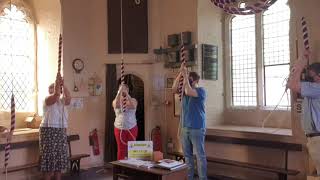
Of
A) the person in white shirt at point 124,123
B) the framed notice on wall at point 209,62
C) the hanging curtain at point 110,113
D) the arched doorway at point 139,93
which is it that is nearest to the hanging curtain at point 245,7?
the person in white shirt at point 124,123

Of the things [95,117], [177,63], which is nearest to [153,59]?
[177,63]

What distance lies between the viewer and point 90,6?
20.5 feet

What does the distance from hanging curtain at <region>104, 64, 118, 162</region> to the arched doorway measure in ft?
1.07

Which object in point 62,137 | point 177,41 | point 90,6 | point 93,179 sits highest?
point 90,6

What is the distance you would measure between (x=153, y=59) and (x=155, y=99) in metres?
0.67

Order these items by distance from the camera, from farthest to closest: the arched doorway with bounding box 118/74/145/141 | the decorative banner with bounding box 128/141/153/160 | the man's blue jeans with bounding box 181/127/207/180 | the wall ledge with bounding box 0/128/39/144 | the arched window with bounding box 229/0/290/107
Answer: the arched doorway with bounding box 118/74/145/141, the arched window with bounding box 229/0/290/107, the wall ledge with bounding box 0/128/39/144, the man's blue jeans with bounding box 181/127/207/180, the decorative banner with bounding box 128/141/153/160

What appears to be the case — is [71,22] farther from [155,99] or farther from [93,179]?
[93,179]

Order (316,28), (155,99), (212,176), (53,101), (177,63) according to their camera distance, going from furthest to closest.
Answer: (155,99)
(177,63)
(212,176)
(53,101)
(316,28)

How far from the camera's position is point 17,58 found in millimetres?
5863

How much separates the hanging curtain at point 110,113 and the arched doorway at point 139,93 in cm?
33

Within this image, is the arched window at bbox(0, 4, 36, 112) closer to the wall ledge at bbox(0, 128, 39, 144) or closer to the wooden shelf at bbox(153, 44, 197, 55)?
the wall ledge at bbox(0, 128, 39, 144)

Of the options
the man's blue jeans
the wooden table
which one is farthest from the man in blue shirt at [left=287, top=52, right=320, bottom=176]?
the man's blue jeans

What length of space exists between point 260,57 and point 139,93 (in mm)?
2289

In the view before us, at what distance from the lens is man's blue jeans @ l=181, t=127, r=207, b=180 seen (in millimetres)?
4531
